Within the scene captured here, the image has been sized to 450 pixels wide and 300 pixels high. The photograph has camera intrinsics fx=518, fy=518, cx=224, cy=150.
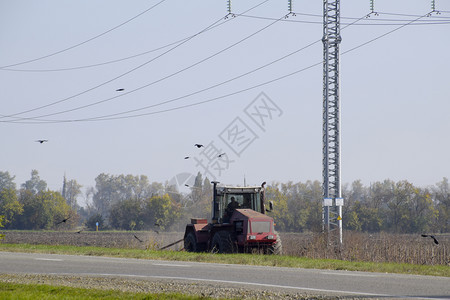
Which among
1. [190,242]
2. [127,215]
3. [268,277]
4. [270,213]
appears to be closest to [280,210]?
[270,213]

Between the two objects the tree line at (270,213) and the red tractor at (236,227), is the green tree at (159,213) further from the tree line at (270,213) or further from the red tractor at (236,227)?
the red tractor at (236,227)

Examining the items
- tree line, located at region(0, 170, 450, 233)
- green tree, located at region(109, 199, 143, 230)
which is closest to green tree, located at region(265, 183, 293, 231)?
tree line, located at region(0, 170, 450, 233)

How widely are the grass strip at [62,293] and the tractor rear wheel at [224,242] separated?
1079cm

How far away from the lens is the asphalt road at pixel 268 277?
10586 mm

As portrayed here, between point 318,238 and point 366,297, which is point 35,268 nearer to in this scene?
point 366,297

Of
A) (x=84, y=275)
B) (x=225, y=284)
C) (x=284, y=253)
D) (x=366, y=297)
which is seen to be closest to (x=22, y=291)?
(x=84, y=275)

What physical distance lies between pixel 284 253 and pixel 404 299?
546 inches

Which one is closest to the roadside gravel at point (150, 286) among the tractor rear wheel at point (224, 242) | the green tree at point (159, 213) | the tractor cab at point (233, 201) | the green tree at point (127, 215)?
the tractor rear wheel at point (224, 242)

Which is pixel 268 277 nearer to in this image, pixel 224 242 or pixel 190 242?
pixel 224 242

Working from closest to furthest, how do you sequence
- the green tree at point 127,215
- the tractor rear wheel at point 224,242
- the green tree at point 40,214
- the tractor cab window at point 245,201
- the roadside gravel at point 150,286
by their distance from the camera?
the roadside gravel at point 150,286 → the tractor rear wheel at point 224,242 → the tractor cab window at point 245,201 → the green tree at point 127,215 → the green tree at point 40,214

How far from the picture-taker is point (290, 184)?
120562 millimetres

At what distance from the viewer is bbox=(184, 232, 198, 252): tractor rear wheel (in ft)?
79.6

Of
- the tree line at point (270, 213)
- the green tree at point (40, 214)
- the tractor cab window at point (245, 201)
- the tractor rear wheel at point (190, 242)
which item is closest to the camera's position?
the tractor cab window at point (245, 201)

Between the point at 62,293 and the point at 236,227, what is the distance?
1214cm
